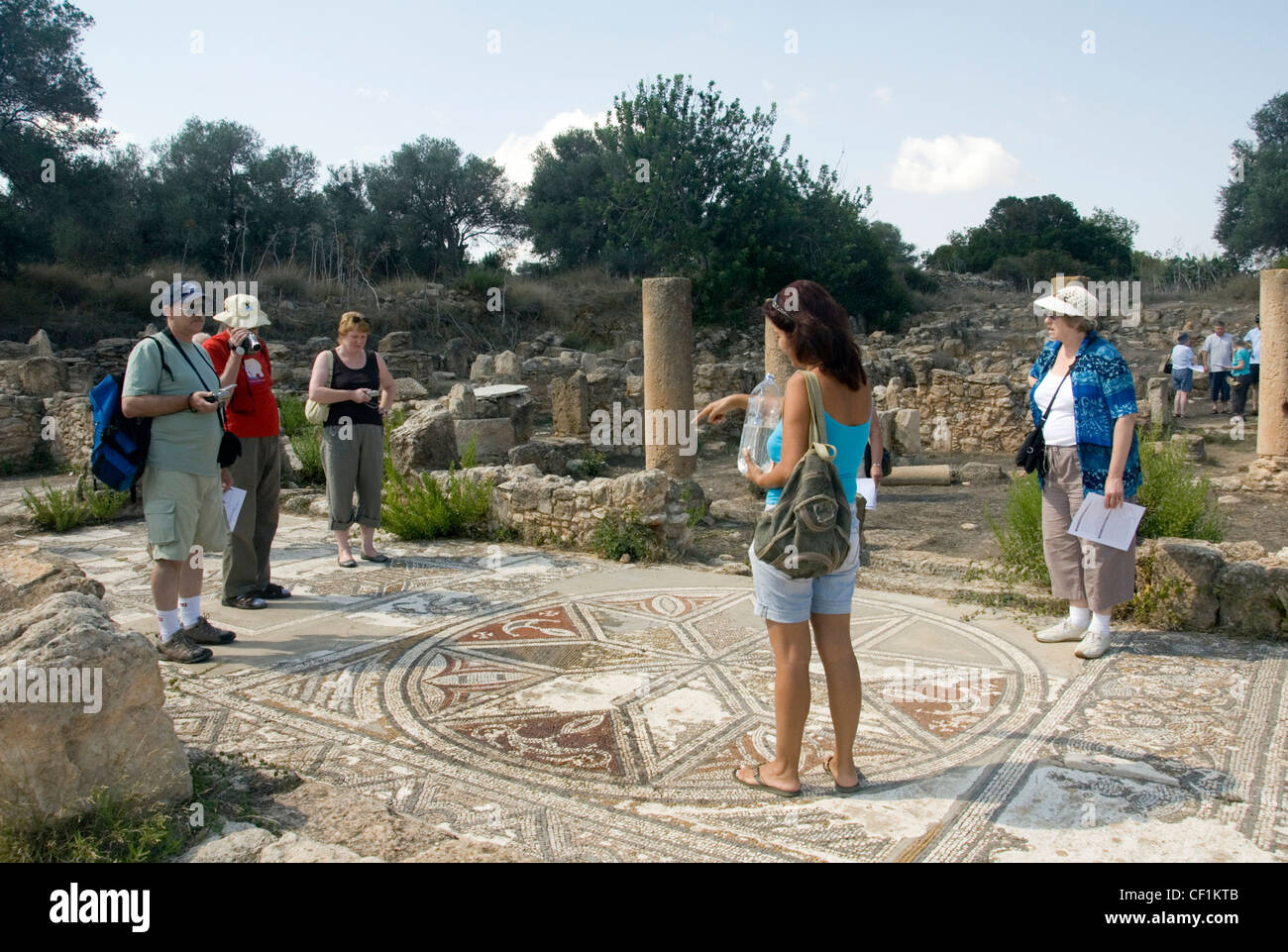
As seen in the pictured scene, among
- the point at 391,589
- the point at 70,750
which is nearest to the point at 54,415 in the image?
the point at 391,589

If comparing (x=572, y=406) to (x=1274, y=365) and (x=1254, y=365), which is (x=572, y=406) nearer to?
(x=1274, y=365)

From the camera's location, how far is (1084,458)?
469cm

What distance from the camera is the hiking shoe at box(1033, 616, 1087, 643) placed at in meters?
4.81

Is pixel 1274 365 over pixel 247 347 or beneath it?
over

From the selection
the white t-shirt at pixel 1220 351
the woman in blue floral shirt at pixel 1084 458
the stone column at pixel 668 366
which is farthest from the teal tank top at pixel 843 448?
the white t-shirt at pixel 1220 351

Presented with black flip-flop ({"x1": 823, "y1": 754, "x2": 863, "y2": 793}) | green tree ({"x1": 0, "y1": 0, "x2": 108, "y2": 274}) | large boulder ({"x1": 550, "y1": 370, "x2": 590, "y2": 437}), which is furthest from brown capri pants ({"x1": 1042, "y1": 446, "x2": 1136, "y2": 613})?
green tree ({"x1": 0, "y1": 0, "x2": 108, "y2": 274})

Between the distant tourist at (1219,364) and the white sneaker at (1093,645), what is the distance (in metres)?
14.4

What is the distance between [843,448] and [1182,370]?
1600 cm

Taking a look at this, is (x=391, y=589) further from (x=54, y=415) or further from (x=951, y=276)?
(x=951, y=276)

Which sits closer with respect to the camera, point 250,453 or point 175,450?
point 175,450

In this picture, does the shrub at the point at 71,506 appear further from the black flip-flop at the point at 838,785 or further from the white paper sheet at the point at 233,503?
the black flip-flop at the point at 838,785

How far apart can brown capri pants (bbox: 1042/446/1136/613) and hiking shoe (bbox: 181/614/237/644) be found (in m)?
4.16

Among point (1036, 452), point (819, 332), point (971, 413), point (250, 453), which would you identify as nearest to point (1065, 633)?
point (1036, 452)

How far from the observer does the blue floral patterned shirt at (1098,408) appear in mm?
4582
